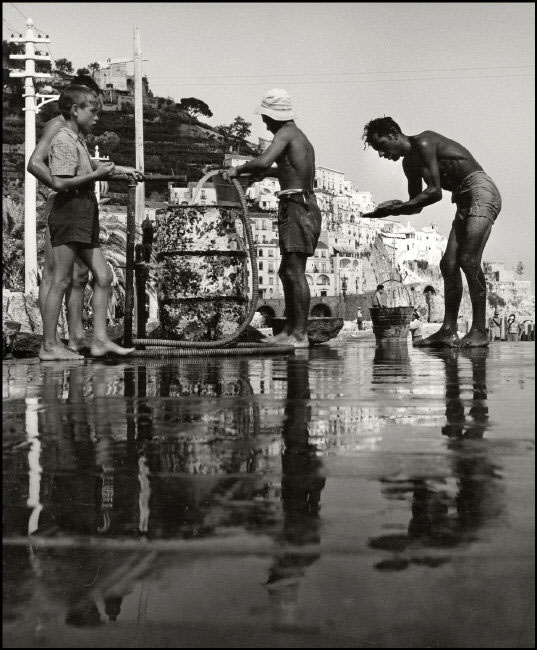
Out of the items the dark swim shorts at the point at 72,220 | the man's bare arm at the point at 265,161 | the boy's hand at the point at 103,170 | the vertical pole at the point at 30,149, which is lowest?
the dark swim shorts at the point at 72,220

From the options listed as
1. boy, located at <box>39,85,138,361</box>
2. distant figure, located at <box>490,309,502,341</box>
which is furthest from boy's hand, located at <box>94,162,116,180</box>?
distant figure, located at <box>490,309,502,341</box>

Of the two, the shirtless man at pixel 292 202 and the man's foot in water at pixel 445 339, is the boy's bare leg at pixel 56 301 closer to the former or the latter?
the shirtless man at pixel 292 202

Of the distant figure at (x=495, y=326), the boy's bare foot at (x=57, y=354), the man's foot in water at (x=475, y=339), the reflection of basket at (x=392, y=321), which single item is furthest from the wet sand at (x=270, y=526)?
the distant figure at (x=495, y=326)

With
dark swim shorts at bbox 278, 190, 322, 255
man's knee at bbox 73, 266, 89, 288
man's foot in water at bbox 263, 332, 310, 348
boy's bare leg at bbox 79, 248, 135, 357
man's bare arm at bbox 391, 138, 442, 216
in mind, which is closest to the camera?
boy's bare leg at bbox 79, 248, 135, 357

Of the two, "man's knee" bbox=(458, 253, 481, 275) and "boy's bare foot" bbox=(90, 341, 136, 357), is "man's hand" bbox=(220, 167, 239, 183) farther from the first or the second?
"man's knee" bbox=(458, 253, 481, 275)

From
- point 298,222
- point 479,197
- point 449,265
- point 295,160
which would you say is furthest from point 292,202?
point 479,197

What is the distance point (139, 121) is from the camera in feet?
104

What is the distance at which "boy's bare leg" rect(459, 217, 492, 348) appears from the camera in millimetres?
7176

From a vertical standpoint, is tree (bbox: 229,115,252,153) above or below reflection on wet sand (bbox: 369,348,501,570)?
above

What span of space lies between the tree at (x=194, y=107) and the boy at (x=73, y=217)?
19054 centimetres

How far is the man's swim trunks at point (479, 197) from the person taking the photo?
7234 millimetres

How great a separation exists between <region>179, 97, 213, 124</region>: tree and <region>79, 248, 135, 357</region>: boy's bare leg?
19073 cm

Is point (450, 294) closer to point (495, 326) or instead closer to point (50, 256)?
point (50, 256)

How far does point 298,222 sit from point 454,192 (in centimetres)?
138
